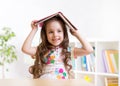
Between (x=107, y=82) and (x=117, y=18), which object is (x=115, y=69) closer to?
(x=107, y=82)

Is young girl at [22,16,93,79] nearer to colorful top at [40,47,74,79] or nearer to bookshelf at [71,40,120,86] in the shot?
colorful top at [40,47,74,79]

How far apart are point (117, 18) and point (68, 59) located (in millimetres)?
2276

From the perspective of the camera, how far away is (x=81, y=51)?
1539 millimetres

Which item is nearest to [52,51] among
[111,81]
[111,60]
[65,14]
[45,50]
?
[45,50]

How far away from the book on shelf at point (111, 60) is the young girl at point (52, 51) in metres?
1.53

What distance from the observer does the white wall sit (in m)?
2.95

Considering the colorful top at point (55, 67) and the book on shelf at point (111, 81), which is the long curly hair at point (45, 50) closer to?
the colorful top at point (55, 67)

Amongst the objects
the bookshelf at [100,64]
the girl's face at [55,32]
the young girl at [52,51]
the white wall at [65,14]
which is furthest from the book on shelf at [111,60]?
the girl's face at [55,32]

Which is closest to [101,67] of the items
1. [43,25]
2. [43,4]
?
[43,4]

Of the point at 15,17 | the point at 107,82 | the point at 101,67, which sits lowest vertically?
the point at 107,82

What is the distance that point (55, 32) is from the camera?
136 cm

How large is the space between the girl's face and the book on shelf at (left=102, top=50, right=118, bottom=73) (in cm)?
167

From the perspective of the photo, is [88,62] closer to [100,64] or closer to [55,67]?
[100,64]

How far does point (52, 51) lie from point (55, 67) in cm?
12
